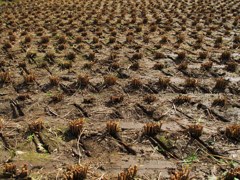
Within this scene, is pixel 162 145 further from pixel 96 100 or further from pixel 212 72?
pixel 212 72

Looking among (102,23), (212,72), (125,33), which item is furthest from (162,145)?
(102,23)

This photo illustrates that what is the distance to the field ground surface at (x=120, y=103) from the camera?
386cm

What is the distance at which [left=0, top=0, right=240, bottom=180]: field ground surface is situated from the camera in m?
3.86

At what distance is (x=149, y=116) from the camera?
195 inches

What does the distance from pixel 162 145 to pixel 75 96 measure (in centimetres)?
195

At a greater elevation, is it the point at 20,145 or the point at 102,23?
the point at 20,145

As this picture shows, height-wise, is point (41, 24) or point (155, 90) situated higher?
point (155, 90)

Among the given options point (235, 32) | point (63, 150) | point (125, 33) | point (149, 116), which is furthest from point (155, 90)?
point (235, 32)

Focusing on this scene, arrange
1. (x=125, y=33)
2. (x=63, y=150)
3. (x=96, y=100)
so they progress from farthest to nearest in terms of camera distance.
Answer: (x=125, y=33)
(x=96, y=100)
(x=63, y=150)

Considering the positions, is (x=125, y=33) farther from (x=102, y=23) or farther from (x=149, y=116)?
(x=149, y=116)

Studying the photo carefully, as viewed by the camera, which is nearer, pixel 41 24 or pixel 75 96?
pixel 75 96

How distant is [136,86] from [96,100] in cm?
82

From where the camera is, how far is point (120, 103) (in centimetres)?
537

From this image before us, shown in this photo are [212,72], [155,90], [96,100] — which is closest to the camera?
[96,100]
